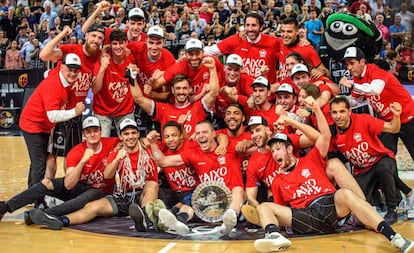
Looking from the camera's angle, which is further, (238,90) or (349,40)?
(349,40)

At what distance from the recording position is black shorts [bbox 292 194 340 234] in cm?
715

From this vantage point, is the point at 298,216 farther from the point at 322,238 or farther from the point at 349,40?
the point at 349,40

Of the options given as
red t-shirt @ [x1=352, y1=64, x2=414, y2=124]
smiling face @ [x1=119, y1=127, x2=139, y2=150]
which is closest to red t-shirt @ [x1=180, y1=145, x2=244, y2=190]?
smiling face @ [x1=119, y1=127, x2=139, y2=150]

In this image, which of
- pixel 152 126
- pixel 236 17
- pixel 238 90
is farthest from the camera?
pixel 236 17

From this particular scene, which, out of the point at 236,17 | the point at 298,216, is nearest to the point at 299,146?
the point at 298,216

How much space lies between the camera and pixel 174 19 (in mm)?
19141

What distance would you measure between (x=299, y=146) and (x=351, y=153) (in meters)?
0.58

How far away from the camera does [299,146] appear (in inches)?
318

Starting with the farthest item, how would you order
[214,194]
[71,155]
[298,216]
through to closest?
[71,155], [214,194], [298,216]

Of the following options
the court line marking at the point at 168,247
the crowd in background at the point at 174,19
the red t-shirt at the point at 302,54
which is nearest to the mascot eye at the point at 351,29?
the red t-shirt at the point at 302,54

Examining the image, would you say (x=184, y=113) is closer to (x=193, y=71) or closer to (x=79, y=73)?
(x=193, y=71)

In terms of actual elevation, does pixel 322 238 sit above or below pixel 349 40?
below

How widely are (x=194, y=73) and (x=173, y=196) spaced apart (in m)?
1.68

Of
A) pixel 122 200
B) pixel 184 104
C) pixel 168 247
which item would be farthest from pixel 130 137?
pixel 168 247
